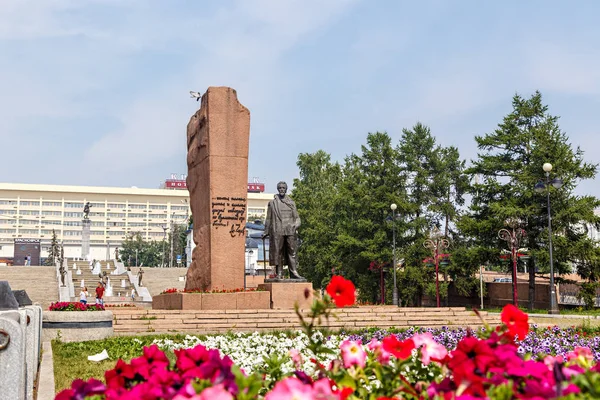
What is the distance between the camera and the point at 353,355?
3.03m

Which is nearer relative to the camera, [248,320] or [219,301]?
[248,320]

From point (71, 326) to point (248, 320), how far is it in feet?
13.8

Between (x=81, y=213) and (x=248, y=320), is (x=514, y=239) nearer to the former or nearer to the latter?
(x=248, y=320)

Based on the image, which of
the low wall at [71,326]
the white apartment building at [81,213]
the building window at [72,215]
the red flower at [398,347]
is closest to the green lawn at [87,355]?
the low wall at [71,326]

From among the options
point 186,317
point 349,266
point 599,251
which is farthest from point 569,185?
point 186,317

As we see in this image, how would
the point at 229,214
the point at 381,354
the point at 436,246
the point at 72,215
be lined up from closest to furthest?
the point at 381,354 → the point at 229,214 → the point at 436,246 → the point at 72,215

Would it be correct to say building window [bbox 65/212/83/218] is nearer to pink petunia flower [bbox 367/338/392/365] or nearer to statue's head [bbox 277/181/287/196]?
statue's head [bbox 277/181/287/196]

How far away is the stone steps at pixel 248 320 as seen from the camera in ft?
50.2

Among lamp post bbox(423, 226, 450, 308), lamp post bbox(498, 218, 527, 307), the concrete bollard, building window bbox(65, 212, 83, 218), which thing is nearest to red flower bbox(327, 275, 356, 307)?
the concrete bollard

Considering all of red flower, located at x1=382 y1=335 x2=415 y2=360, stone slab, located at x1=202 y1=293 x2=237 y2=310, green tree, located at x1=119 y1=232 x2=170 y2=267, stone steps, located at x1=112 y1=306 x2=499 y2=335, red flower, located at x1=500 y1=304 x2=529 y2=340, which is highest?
green tree, located at x1=119 y1=232 x2=170 y2=267

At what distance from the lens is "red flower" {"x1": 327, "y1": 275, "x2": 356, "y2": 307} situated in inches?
122

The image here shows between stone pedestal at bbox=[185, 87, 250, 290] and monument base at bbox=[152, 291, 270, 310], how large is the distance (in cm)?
107

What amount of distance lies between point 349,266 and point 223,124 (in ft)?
74.8

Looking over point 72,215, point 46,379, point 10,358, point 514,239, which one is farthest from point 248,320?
point 72,215
